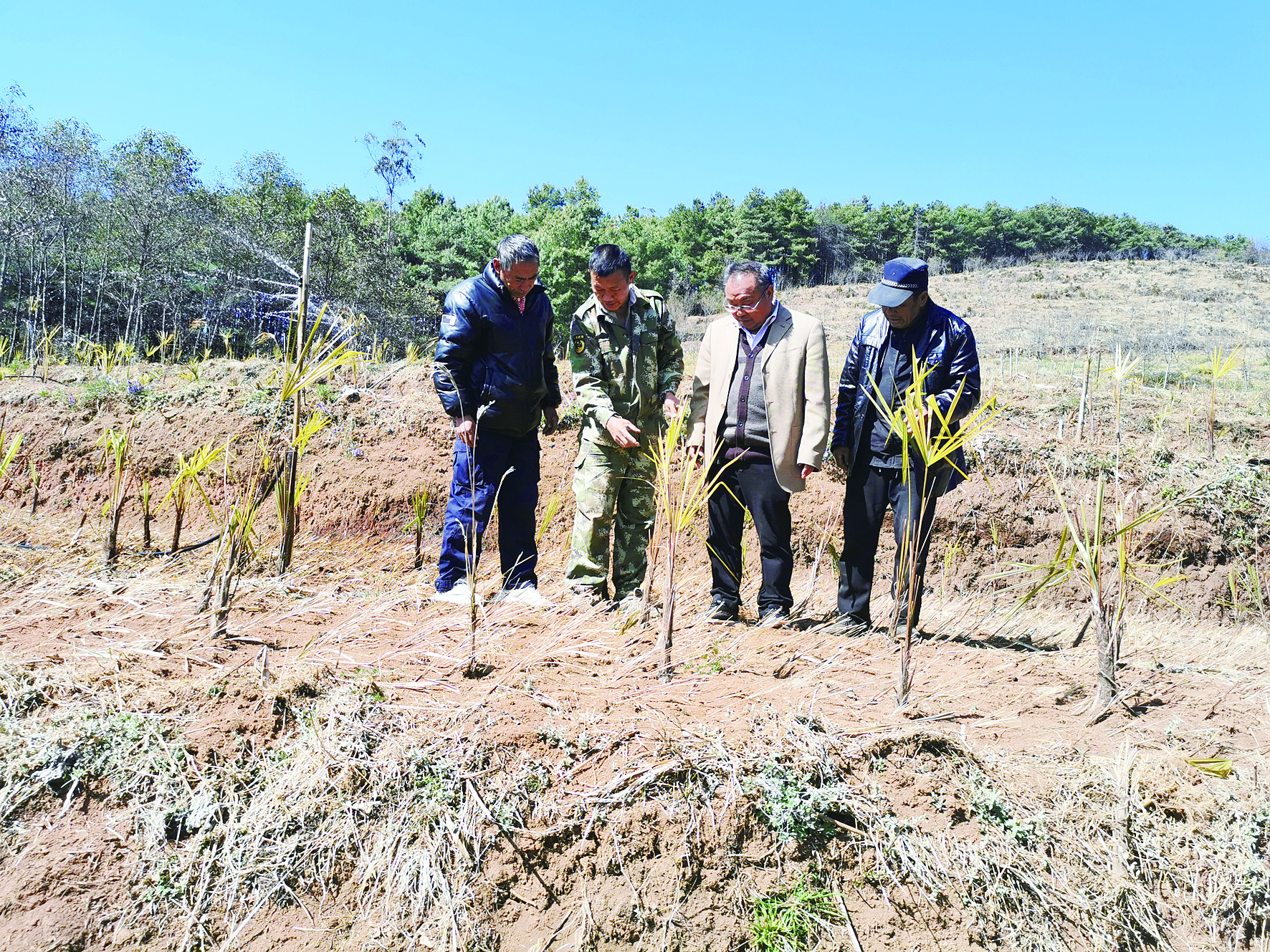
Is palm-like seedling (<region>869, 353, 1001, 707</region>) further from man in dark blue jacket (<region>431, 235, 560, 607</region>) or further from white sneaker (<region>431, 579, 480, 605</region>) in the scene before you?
white sneaker (<region>431, 579, 480, 605</region>)

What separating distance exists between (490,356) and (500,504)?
2.26 ft

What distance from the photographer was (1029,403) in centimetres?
700

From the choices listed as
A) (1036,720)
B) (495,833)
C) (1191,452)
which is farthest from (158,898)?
(1191,452)

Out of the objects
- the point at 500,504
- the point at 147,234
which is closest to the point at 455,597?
the point at 500,504

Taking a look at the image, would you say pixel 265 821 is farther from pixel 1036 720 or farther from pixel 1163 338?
pixel 1163 338

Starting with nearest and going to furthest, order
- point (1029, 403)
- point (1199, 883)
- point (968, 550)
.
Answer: point (1199, 883), point (968, 550), point (1029, 403)

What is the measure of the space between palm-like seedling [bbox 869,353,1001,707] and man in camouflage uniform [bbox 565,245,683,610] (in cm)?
101

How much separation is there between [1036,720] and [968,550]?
308 cm

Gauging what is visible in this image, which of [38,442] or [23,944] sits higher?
[38,442]

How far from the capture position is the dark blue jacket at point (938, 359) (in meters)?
3.01

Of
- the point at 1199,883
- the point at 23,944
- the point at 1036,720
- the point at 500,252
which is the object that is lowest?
the point at 23,944

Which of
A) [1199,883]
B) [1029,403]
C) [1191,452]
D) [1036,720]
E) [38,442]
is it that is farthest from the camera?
[1029,403]

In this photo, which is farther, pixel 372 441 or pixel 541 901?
pixel 372 441

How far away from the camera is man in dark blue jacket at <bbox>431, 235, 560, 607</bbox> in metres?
3.25
